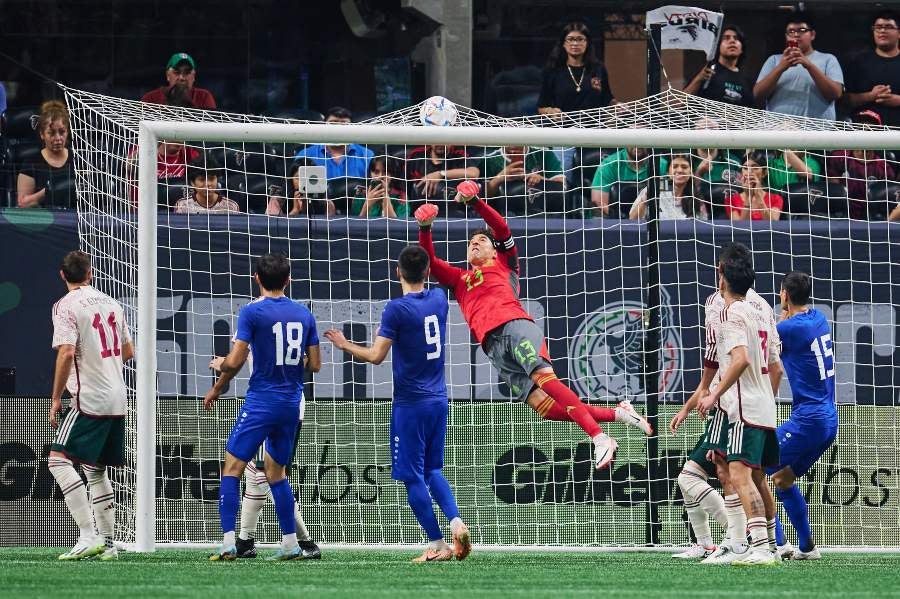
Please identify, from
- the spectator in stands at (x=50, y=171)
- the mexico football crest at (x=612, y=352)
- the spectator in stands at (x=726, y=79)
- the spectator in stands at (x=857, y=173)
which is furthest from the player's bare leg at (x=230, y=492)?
the spectator in stands at (x=726, y=79)

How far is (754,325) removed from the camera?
30.5 feet

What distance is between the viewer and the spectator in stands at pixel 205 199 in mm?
12508

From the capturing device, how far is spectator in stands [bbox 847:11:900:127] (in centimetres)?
1638

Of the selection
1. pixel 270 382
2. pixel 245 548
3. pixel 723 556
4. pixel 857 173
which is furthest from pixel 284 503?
pixel 857 173

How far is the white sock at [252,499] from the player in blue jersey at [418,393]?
1131 mm

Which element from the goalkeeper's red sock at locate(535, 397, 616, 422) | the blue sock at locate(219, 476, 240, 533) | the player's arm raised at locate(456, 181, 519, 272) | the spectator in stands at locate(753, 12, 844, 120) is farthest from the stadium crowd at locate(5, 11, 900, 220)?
the blue sock at locate(219, 476, 240, 533)

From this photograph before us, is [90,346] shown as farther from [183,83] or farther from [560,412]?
[183,83]

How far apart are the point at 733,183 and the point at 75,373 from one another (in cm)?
641

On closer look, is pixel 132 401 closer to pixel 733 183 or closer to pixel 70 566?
pixel 70 566

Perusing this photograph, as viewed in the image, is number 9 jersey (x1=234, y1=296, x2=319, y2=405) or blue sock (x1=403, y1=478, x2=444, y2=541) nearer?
number 9 jersey (x1=234, y1=296, x2=319, y2=405)

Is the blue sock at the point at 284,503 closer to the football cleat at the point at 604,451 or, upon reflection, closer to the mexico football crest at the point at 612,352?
the football cleat at the point at 604,451

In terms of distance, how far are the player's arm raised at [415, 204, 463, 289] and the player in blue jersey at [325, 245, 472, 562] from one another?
0.41 metres

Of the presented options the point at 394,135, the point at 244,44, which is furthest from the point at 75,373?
the point at 244,44

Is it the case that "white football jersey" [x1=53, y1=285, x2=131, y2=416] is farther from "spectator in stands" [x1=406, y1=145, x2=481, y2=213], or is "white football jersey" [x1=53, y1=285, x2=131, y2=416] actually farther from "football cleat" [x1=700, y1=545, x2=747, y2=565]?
"football cleat" [x1=700, y1=545, x2=747, y2=565]
